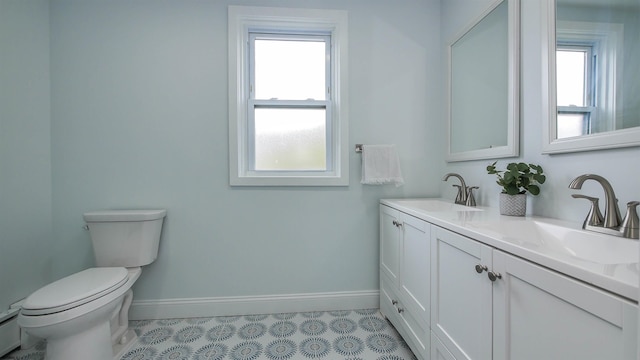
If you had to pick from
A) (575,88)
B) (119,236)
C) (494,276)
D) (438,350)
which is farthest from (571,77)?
(119,236)

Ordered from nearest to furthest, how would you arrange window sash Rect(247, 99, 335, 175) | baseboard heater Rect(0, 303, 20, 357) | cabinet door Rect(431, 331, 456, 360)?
cabinet door Rect(431, 331, 456, 360) → baseboard heater Rect(0, 303, 20, 357) → window sash Rect(247, 99, 335, 175)

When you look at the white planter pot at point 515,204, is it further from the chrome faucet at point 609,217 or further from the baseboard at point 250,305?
the baseboard at point 250,305

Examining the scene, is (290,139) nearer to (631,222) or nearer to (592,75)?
(592,75)

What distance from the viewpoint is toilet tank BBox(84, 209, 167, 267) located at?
1530mm

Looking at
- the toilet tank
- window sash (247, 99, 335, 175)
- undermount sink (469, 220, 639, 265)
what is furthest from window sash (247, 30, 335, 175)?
undermount sink (469, 220, 639, 265)

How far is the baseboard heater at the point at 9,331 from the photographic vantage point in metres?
1.37

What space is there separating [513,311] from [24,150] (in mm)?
2514

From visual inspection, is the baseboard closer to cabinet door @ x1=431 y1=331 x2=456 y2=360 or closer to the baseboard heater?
the baseboard heater

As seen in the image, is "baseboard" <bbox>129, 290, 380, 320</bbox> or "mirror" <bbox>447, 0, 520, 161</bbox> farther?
"baseboard" <bbox>129, 290, 380, 320</bbox>

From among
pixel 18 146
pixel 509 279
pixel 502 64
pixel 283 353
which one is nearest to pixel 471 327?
pixel 509 279

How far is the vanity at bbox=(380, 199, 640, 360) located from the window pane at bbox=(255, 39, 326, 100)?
44.0 inches

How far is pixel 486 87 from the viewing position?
1422 millimetres

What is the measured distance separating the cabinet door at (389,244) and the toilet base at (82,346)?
156cm

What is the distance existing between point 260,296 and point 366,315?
0.74 meters
